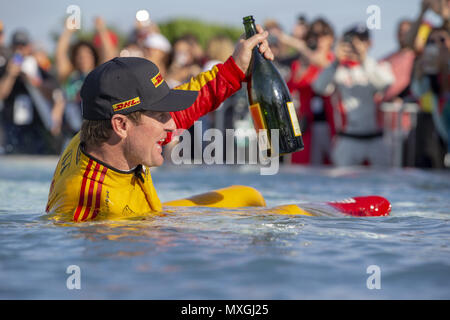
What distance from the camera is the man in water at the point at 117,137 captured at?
3746 mm

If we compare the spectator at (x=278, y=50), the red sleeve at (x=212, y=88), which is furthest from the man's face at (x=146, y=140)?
the spectator at (x=278, y=50)

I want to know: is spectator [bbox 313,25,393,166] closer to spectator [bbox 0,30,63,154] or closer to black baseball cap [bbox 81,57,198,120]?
spectator [bbox 0,30,63,154]

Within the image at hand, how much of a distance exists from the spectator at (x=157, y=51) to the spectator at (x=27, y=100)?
1.96m

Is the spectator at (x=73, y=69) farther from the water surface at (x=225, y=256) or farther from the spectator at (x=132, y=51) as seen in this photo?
the water surface at (x=225, y=256)

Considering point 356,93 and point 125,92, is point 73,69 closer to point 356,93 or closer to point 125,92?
point 356,93

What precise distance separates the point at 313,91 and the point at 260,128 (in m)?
5.06

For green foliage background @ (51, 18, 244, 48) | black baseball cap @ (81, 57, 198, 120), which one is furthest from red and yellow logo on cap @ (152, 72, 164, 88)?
green foliage background @ (51, 18, 244, 48)

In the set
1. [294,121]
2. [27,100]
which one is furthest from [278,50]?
[294,121]

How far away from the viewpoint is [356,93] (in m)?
8.52

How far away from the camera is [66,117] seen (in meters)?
→ 9.98

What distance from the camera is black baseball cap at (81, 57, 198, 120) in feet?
12.2

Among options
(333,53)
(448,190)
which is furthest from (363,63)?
(448,190)

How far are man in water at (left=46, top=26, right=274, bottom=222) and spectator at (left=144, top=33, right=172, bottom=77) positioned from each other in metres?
5.44
